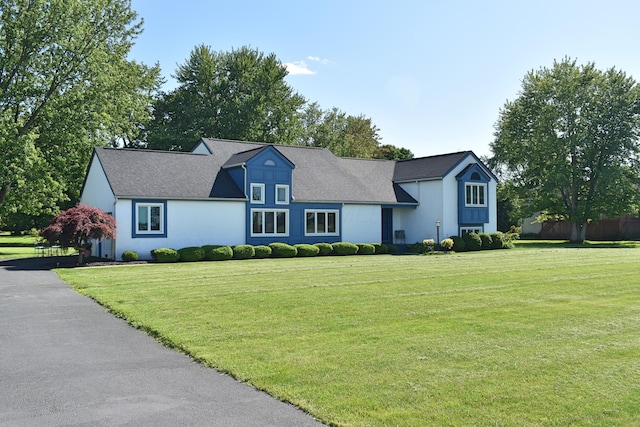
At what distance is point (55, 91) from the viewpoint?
119 ft

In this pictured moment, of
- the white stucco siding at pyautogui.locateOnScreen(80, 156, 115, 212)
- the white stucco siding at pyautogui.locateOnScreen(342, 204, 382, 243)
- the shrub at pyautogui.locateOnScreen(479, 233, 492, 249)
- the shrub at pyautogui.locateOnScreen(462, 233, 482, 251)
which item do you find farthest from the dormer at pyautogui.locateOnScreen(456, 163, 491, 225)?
the white stucco siding at pyautogui.locateOnScreen(80, 156, 115, 212)

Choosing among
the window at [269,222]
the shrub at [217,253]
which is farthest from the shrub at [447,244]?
the shrub at [217,253]

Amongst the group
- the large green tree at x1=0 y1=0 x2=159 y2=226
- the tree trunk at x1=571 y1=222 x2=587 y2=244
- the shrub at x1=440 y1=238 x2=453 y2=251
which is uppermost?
the large green tree at x1=0 y1=0 x2=159 y2=226

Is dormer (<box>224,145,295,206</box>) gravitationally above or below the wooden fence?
above

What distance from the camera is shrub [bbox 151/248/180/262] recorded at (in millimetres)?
27812

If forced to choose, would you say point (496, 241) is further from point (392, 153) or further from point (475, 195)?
point (392, 153)

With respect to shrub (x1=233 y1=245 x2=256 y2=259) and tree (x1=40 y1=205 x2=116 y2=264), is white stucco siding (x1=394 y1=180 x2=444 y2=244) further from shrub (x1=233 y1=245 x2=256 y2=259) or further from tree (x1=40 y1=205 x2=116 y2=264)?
tree (x1=40 y1=205 x2=116 y2=264)

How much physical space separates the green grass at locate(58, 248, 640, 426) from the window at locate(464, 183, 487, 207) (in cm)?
2121

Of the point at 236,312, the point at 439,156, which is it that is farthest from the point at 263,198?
the point at 236,312

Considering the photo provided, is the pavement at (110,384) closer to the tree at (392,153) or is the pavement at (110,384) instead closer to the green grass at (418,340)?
the green grass at (418,340)

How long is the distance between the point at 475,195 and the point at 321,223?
11.1 meters

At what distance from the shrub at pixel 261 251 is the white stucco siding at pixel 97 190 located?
7352 mm

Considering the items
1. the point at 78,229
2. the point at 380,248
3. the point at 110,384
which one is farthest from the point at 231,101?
the point at 110,384

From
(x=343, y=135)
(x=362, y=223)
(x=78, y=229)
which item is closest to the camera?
(x=78, y=229)
